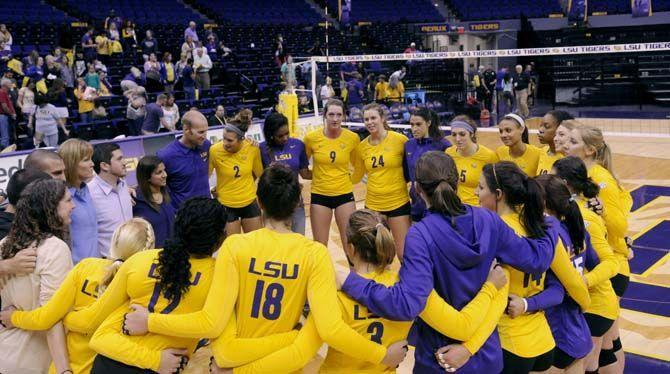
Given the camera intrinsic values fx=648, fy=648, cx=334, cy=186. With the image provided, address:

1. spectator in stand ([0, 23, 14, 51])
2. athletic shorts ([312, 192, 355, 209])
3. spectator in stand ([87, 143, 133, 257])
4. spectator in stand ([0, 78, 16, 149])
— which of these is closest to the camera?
spectator in stand ([87, 143, 133, 257])

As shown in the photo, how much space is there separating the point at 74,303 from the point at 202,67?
48.2ft

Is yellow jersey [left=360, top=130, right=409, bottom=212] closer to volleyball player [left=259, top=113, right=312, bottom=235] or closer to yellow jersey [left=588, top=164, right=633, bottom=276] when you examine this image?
volleyball player [left=259, top=113, right=312, bottom=235]

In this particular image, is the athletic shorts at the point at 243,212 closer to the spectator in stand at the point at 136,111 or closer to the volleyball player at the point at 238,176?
the volleyball player at the point at 238,176

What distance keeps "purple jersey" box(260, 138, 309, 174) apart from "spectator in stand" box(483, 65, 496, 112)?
14047 mm

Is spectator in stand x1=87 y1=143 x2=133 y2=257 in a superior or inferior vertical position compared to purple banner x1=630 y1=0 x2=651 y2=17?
inferior

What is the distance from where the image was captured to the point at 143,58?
17.2m

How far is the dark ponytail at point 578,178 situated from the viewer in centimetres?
365

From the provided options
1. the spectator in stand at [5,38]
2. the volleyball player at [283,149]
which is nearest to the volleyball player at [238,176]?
the volleyball player at [283,149]

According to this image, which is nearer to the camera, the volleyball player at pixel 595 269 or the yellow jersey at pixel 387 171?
the volleyball player at pixel 595 269

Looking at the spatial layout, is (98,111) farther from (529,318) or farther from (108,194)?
(529,318)

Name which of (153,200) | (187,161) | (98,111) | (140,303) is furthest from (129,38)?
(140,303)

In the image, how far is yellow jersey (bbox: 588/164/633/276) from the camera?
3.80 m

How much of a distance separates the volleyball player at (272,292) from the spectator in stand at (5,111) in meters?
10.9

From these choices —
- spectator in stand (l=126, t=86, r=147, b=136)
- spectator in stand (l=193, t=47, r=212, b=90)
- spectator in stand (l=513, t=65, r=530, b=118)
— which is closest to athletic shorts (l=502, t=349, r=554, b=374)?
spectator in stand (l=126, t=86, r=147, b=136)
